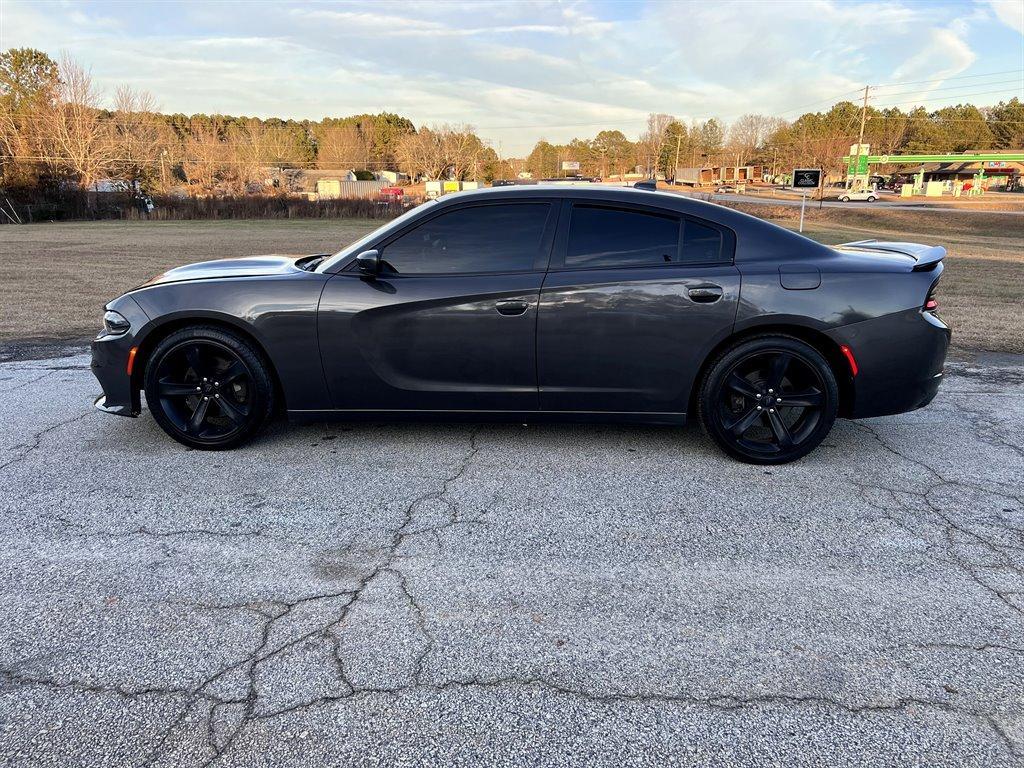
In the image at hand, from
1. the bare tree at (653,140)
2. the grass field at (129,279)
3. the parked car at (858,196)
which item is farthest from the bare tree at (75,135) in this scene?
the bare tree at (653,140)

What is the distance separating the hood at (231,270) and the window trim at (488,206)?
2.10 feet

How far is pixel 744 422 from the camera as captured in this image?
4227mm

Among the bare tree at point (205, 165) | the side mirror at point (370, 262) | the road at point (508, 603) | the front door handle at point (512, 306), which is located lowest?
the road at point (508, 603)

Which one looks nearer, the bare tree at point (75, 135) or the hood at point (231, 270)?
the hood at point (231, 270)

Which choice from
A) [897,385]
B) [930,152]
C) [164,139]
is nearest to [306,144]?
[164,139]

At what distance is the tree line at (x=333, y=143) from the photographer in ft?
164

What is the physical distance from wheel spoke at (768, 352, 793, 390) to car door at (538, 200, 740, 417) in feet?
1.15

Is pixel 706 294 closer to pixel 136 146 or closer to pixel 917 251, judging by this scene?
pixel 917 251

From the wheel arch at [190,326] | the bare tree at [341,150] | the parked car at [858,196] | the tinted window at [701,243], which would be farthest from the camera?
the bare tree at [341,150]

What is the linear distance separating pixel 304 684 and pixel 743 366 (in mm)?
3042

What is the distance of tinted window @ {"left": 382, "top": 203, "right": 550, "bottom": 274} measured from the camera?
4.25 meters

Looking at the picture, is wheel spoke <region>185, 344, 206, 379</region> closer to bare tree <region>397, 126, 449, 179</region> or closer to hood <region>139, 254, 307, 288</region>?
hood <region>139, 254, 307, 288</region>

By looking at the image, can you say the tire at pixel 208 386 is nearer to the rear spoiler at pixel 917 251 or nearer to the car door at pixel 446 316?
the car door at pixel 446 316

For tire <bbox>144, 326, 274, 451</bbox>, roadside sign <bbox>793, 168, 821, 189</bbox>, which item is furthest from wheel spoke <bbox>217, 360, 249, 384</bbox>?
roadside sign <bbox>793, 168, 821, 189</bbox>
